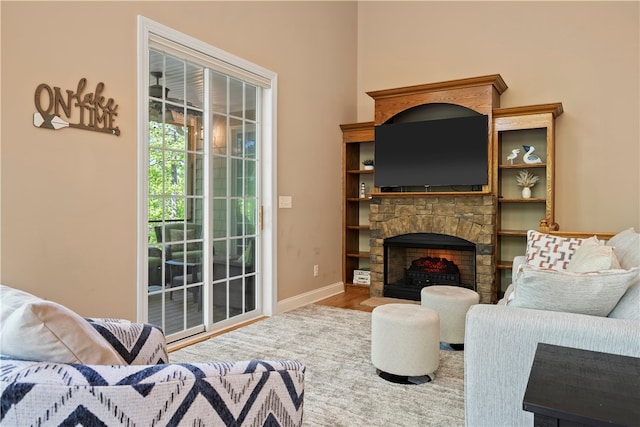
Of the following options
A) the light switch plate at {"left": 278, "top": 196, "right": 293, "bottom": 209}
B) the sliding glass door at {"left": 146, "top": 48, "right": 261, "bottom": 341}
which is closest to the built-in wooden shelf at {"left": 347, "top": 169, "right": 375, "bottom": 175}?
the light switch plate at {"left": 278, "top": 196, "right": 293, "bottom": 209}

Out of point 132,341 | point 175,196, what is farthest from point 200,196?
point 132,341

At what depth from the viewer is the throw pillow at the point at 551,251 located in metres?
3.14

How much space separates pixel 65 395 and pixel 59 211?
201 centimetres

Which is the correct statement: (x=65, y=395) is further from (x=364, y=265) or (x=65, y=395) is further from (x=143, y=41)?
(x=364, y=265)

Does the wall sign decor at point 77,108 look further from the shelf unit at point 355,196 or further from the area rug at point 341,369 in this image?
the shelf unit at point 355,196

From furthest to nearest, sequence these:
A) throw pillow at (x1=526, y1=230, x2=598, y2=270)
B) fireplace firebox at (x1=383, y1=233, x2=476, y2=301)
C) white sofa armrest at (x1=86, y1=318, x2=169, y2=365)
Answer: fireplace firebox at (x1=383, y1=233, x2=476, y2=301), throw pillow at (x1=526, y1=230, x2=598, y2=270), white sofa armrest at (x1=86, y1=318, x2=169, y2=365)

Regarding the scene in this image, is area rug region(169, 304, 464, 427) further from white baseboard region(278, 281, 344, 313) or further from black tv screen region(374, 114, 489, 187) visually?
black tv screen region(374, 114, 489, 187)

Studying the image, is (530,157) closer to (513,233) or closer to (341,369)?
(513,233)

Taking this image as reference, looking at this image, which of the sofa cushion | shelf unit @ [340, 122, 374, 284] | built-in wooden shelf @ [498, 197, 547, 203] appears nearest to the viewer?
the sofa cushion

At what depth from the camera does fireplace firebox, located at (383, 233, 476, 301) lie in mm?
4938

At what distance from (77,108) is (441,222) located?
12.2ft

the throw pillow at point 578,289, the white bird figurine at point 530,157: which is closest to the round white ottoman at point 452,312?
the throw pillow at point 578,289

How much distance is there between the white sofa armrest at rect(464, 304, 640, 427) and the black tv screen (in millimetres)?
3119

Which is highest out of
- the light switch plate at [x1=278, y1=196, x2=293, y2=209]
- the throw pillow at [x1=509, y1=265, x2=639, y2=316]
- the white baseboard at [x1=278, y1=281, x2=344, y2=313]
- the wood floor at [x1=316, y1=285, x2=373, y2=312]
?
Answer: the light switch plate at [x1=278, y1=196, x2=293, y2=209]
